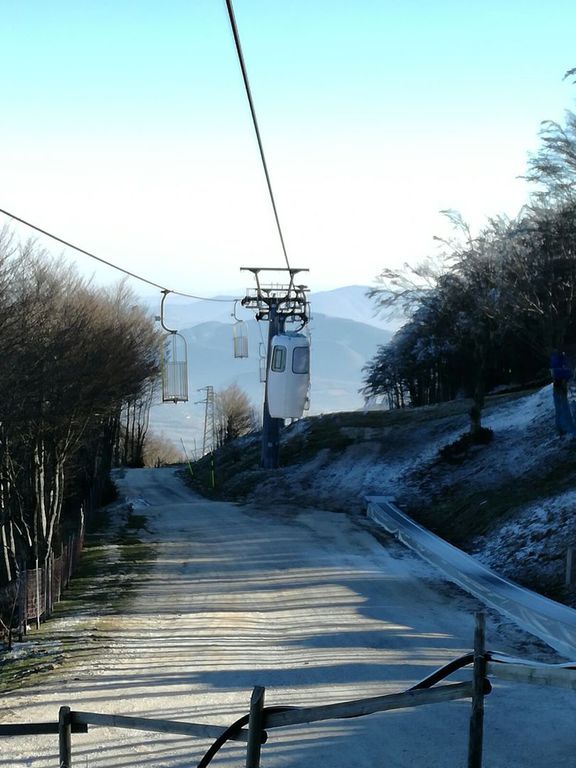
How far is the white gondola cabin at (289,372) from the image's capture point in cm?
3250

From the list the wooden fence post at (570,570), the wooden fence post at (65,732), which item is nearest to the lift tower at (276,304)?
the wooden fence post at (570,570)

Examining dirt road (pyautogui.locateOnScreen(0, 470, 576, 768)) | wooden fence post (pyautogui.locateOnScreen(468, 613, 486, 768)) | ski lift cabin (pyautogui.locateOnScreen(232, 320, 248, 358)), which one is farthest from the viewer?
ski lift cabin (pyautogui.locateOnScreen(232, 320, 248, 358))

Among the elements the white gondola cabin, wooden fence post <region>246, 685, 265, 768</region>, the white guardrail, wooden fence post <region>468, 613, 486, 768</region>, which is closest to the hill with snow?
the white guardrail

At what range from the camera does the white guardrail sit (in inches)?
607

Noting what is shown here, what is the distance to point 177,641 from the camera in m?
15.3

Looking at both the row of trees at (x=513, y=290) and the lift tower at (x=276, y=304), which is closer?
the row of trees at (x=513, y=290)

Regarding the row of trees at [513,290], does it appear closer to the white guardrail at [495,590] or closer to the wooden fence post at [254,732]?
the white guardrail at [495,590]

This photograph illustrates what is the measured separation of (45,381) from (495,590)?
1180 centimetres

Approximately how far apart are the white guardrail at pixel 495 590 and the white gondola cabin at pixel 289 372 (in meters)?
5.81

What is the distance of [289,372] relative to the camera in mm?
32562

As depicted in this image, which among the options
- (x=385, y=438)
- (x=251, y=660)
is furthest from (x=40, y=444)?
(x=385, y=438)

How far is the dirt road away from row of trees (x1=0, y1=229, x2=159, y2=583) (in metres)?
4.29

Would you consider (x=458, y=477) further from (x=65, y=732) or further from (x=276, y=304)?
(x=65, y=732)

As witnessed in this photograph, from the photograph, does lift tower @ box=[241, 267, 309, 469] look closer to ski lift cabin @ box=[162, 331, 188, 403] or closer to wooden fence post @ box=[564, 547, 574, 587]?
ski lift cabin @ box=[162, 331, 188, 403]
